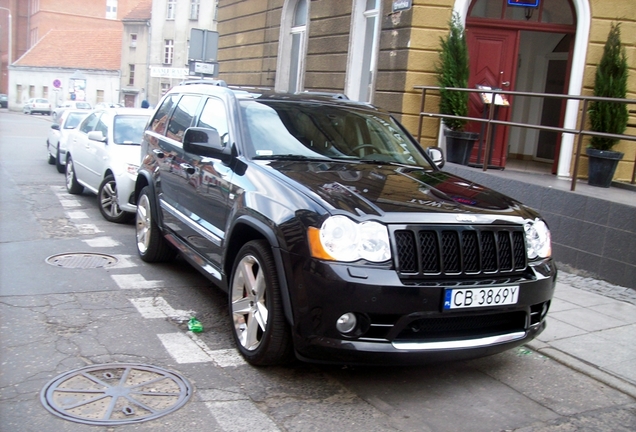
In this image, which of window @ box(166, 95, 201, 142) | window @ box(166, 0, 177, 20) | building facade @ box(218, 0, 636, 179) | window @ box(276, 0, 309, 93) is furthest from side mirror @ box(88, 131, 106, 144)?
window @ box(166, 0, 177, 20)

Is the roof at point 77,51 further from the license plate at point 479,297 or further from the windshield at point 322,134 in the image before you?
the license plate at point 479,297

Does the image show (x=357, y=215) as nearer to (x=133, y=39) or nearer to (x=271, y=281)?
(x=271, y=281)

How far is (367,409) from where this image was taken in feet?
13.4

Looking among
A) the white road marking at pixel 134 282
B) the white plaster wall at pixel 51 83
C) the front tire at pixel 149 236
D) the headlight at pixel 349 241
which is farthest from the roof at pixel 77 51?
the headlight at pixel 349 241

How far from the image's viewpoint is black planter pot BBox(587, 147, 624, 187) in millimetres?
8820

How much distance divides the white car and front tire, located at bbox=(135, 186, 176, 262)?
6.43 ft

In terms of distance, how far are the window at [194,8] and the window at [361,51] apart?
42249 mm

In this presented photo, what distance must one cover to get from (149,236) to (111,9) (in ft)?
281

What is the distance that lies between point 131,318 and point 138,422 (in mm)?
1870

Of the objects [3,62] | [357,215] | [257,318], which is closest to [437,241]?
[357,215]

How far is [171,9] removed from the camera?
5519cm

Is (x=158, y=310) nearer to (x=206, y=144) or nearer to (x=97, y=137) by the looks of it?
(x=206, y=144)

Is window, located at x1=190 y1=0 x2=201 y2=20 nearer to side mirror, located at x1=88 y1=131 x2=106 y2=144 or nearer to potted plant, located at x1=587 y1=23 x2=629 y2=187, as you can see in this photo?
side mirror, located at x1=88 y1=131 x2=106 y2=144

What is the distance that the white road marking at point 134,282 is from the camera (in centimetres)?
647
